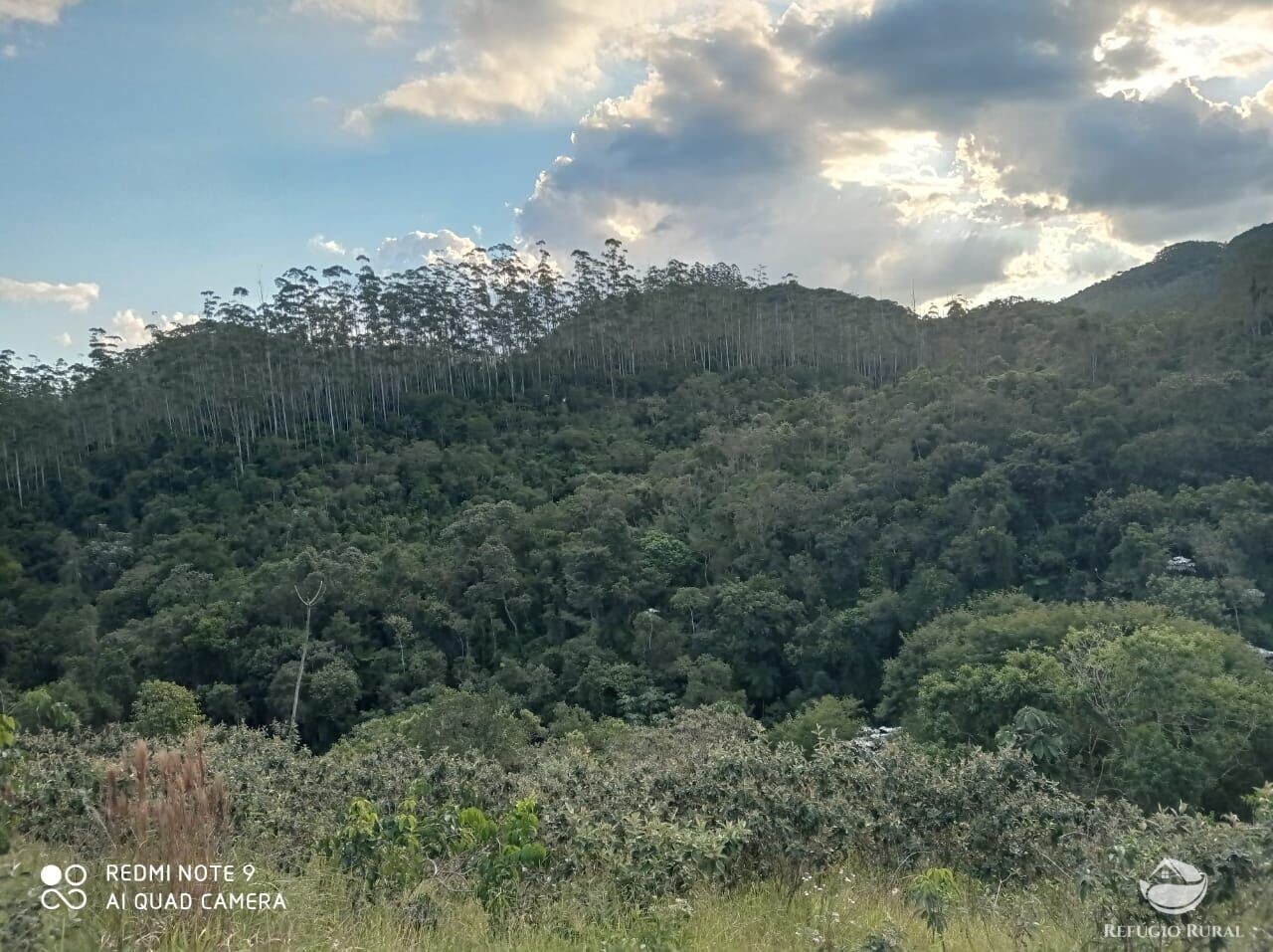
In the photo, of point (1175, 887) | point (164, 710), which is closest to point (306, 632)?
point (164, 710)

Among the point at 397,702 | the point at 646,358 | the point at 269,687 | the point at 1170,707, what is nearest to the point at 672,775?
the point at 1170,707

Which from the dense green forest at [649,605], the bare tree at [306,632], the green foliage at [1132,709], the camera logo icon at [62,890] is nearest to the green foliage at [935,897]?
the dense green forest at [649,605]

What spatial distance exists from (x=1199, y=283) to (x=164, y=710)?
203 feet

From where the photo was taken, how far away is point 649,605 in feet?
87.6

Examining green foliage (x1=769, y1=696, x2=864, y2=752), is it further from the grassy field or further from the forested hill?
the grassy field

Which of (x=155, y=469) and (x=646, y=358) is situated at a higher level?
(x=646, y=358)

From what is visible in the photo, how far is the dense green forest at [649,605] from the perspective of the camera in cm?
398

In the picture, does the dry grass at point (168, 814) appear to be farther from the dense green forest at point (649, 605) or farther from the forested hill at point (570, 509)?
the forested hill at point (570, 509)

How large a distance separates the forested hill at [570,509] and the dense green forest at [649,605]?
160 millimetres

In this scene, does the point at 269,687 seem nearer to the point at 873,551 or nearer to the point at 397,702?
the point at 397,702

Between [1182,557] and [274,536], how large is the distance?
28576 mm

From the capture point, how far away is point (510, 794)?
18.6ft

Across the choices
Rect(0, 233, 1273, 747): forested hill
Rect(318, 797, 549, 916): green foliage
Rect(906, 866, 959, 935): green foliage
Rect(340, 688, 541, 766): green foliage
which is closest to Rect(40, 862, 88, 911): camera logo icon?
Rect(318, 797, 549, 916): green foliage

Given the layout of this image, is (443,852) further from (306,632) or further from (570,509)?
A: (570,509)
